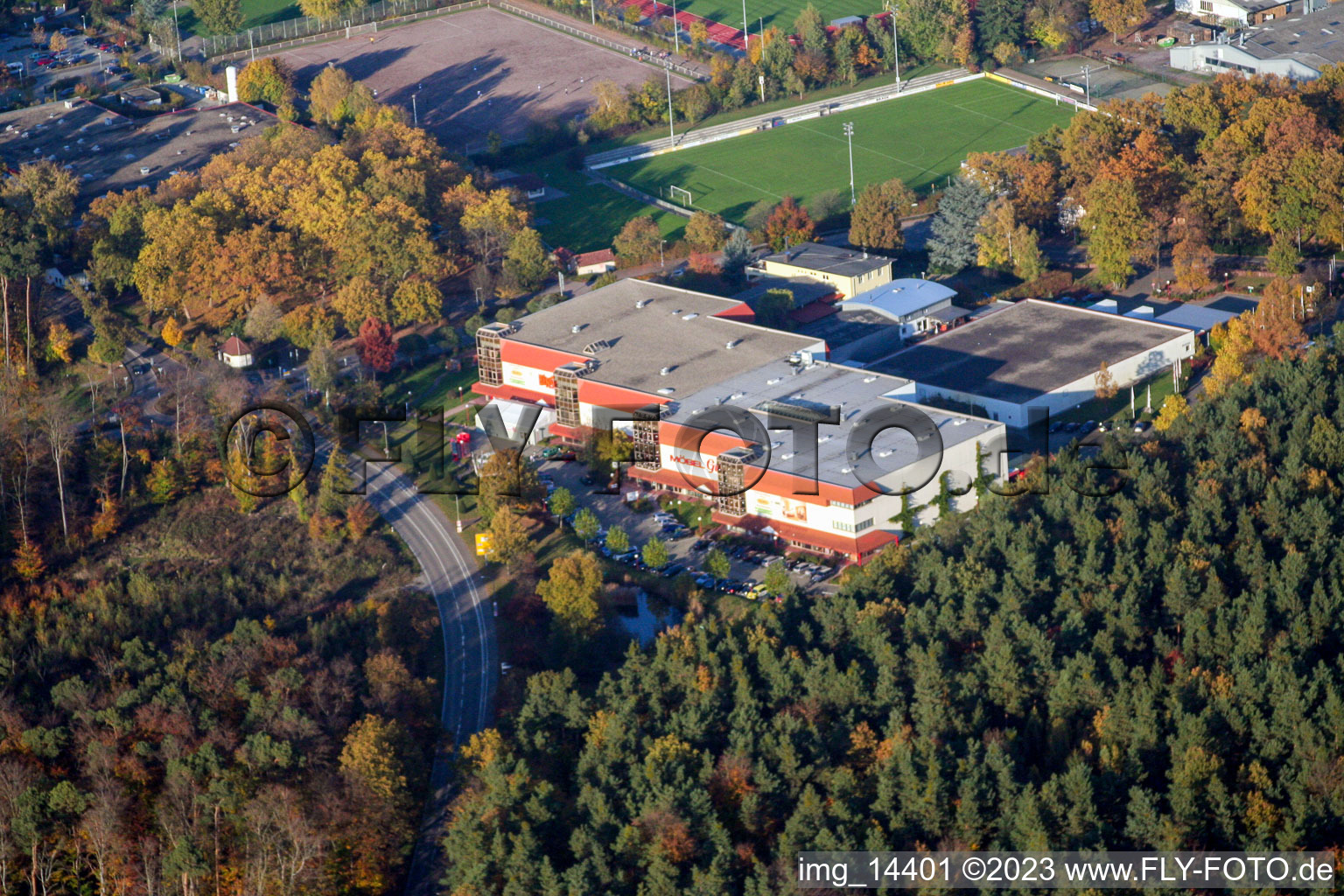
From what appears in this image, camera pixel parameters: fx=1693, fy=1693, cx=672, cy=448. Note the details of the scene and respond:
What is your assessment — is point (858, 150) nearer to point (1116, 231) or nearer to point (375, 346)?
point (1116, 231)

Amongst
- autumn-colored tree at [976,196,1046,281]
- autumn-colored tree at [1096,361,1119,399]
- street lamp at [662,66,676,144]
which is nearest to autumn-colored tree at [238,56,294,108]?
street lamp at [662,66,676,144]

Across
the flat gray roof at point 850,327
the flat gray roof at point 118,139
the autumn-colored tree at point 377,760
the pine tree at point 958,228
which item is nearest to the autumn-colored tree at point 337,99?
the flat gray roof at point 118,139

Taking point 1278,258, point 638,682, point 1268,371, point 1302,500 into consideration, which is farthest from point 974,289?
point 638,682

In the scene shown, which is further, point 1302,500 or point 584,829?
point 1302,500

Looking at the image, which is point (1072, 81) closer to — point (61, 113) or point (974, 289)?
point (974, 289)

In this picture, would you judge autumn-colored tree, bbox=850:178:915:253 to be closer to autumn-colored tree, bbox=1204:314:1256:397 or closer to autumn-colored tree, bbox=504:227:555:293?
autumn-colored tree, bbox=504:227:555:293

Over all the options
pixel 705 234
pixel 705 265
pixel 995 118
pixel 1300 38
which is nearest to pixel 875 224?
pixel 705 234
